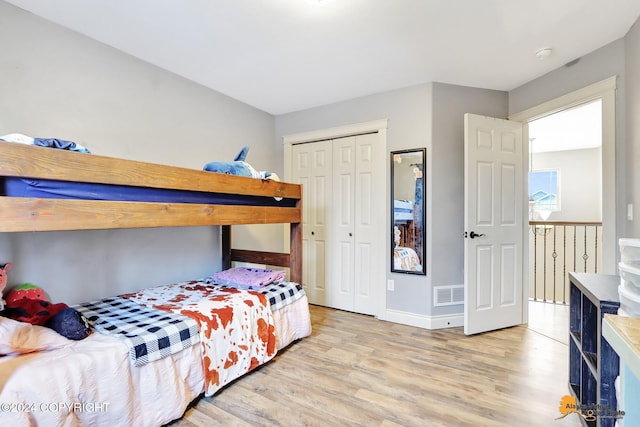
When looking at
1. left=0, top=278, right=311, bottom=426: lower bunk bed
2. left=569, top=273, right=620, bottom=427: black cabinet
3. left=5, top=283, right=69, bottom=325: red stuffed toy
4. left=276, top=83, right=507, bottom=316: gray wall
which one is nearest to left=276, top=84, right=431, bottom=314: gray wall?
left=276, top=83, right=507, bottom=316: gray wall

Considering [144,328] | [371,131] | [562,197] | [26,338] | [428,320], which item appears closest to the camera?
[26,338]

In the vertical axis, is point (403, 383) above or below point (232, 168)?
below

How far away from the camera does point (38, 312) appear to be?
5.15 ft

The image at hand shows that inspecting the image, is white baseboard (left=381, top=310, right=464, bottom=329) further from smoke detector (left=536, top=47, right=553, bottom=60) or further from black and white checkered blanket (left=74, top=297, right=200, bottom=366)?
smoke detector (left=536, top=47, right=553, bottom=60)

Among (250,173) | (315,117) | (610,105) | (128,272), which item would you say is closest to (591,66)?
(610,105)

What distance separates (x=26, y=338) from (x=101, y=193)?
27.9 inches

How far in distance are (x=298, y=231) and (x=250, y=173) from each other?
688mm

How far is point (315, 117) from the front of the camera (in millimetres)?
3434

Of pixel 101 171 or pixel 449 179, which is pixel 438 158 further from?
pixel 101 171

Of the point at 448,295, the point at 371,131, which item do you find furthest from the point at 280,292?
the point at 371,131

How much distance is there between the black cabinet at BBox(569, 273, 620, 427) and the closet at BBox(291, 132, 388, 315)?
1533 mm

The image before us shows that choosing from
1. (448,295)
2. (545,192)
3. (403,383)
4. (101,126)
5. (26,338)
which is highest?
(101,126)

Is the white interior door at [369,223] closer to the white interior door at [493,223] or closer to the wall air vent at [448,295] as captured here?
the wall air vent at [448,295]

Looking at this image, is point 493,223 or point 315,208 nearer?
point 493,223
